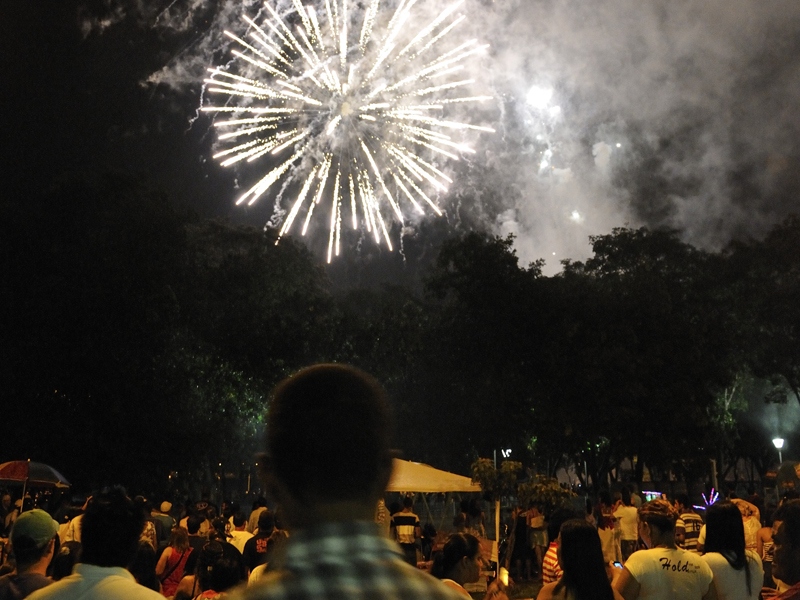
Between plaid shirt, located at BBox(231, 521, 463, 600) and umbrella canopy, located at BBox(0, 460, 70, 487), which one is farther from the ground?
umbrella canopy, located at BBox(0, 460, 70, 487)

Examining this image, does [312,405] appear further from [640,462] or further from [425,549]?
[640,462]

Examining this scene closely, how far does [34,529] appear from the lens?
426 centimetres

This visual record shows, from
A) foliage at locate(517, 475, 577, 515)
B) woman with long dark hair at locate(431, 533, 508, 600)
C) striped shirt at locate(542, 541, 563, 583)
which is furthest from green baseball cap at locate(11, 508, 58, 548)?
foliage at locate(517, 475, 577, 515)

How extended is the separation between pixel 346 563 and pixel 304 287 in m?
45.7

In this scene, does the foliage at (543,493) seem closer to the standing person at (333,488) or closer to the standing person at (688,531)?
the standing person at (688,531)

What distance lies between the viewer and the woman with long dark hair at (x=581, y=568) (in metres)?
3.82

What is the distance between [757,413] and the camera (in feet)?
148

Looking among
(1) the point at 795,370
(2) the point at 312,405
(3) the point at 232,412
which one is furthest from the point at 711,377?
(2) the point at 312,405

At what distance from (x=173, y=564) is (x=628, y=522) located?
10347 mm

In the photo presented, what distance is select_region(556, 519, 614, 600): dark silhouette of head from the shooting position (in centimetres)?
382

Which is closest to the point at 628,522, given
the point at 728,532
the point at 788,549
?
the point at 728,532

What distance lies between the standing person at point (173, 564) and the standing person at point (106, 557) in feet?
14.8

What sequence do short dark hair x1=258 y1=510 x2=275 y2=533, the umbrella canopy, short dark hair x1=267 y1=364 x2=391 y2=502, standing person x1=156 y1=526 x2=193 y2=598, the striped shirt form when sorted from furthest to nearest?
the umbrella canopy < short dark hair x1=258 y1=510 x2=275 y2=533 < standing person x1=156 y1=526 x2=193 y2=598 < the striped shirt < short dark hair x1=267 y1=364 x2=391 y2=502

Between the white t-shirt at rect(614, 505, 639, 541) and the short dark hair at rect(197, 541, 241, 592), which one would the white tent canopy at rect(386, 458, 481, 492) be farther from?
the short dark hair at rect(197, 541, 241, 592)
